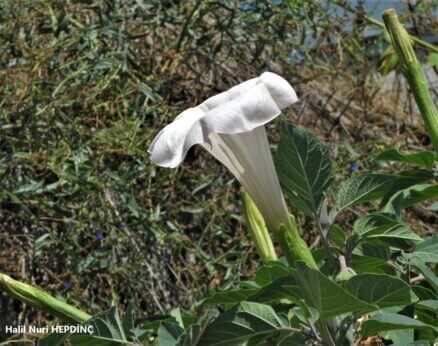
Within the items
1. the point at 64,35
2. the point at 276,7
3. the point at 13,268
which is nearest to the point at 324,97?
the point at 276,7

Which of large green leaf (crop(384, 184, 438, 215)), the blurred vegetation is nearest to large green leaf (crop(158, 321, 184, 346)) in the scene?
large green leaf (crop(384, 184, 438, 215))

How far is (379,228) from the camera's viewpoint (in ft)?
3.25

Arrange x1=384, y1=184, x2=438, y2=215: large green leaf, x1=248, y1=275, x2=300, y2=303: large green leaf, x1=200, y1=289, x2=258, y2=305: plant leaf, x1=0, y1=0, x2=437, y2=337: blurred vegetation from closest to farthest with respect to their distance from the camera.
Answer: x1=248, y1=275, x2=300, y2=303: large green leaf, x1=200, y1=289, x2=258, y2=305: plant leaf, x1=384, y1=184, x2=438, y2=215: large green leaf, x1=0, y1=0, x2=437, y2=337: blurred vegetation

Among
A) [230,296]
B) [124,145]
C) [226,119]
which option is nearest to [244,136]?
[226,119]

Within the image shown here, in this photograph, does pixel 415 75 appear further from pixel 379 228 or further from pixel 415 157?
pixel 379 228

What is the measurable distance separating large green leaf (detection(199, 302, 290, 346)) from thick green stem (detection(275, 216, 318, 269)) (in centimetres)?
7

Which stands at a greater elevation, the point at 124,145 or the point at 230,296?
the point at 230,296

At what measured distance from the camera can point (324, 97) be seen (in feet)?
9.95

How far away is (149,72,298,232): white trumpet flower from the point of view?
86cm

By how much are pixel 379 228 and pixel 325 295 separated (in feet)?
0.72

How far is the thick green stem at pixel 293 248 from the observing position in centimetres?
91

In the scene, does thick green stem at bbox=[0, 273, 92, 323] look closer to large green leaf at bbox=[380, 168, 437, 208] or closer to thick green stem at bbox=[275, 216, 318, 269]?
thick green stem at bbox=[275, 216, 318, 269]

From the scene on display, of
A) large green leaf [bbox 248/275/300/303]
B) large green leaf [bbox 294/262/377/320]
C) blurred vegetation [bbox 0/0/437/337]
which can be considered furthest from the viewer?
blurred vegetation [bbox 0/0/437/337]

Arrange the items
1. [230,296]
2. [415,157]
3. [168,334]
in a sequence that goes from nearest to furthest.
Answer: [168,334] < [230,296] < [415,157]
